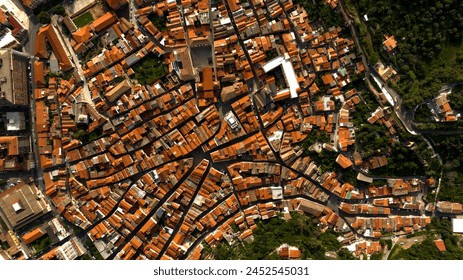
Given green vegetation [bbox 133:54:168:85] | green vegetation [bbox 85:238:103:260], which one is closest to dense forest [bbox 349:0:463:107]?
green vegetation [bbox 133:54:168:85]

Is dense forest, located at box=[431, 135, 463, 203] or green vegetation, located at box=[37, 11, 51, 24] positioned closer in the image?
dense forest, located at box=[431, 135, 463, 203]

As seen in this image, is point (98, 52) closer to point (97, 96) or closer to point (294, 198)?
point (97, 96)

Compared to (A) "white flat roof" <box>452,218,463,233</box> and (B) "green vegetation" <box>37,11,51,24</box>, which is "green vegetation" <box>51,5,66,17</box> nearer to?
(B) "green vegetation" <box>37,11,51,24</box>

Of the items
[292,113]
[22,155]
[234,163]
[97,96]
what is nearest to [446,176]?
[292,113]

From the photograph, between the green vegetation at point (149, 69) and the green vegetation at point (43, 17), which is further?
the green vegetation at point (149, 69)

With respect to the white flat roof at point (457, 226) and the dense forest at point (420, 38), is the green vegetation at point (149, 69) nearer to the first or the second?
the dense forest at point (420, 38)

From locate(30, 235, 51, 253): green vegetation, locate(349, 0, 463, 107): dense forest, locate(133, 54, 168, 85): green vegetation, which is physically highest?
locate(133, 54, 168, 85): green vegetation

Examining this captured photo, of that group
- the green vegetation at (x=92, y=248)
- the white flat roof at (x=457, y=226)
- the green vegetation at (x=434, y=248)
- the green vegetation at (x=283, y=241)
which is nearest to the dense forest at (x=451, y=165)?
the white flat roof at (x=457, y=226)

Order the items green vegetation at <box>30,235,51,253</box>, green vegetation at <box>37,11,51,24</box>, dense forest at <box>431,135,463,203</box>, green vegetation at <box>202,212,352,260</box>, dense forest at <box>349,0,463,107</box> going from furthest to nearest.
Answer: green vegetation at <box>30,235,51,253</box> < green vegetation at <box>37,11,51,24</box> < dense forest at <box>431,135,463,203</box> < dense forest at <box>349,0,463,107</box> < green vegetation at <box>202,212,352,260</box>

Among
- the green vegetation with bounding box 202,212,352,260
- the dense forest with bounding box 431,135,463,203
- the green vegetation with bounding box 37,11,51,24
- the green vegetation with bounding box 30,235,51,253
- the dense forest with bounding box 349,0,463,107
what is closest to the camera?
the green vegetation with bounding box 202,212,352,260
